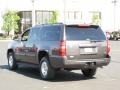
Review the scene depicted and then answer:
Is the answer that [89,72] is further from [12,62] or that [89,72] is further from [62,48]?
[12,62]

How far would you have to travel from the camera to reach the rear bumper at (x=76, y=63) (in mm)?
13234

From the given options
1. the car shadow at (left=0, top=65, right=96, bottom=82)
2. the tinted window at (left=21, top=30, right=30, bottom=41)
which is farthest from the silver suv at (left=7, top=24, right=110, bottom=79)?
the tinted window at (left=21, top=30, right=30, bottom=41)

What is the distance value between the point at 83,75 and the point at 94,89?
11.1 feet

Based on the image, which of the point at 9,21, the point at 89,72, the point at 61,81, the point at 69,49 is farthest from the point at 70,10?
the point at 69,49

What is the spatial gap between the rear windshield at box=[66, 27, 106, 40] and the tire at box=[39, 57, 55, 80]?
1.12 meters

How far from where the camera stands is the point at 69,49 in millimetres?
13328

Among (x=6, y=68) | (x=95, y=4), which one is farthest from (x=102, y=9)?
(x=6, y=68)

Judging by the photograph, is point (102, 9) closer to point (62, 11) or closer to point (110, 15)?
point (110, 15)

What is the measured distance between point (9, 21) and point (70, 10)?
1810 cm

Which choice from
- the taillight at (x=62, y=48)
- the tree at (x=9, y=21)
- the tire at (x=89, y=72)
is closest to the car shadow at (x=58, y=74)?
the tire at (x=89, y=72)

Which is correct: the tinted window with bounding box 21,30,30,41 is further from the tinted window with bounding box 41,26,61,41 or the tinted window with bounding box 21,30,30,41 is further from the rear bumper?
the rear bumper

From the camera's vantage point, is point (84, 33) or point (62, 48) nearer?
point (62, 48)

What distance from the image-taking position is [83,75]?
15.2 meters

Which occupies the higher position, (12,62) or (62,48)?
(62,48)
